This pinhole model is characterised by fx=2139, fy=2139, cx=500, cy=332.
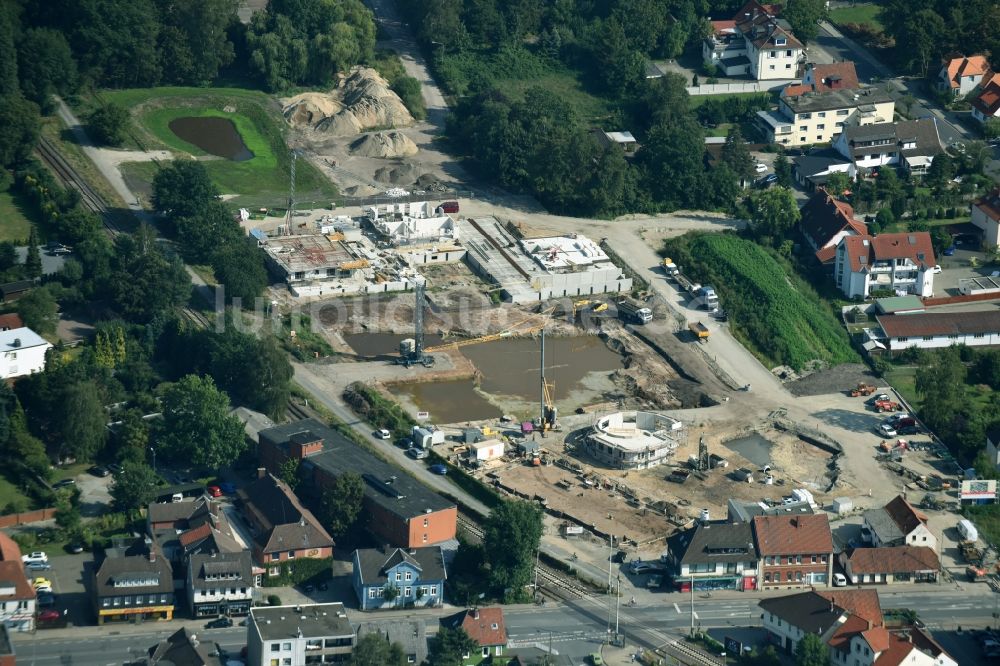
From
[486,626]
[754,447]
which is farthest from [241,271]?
[486,626]

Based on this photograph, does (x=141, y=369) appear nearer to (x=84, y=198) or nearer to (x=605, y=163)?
(x=84, y=198)

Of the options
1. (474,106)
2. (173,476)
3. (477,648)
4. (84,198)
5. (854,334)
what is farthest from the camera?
(474,106)

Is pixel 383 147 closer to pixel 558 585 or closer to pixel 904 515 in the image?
pixel 558 585

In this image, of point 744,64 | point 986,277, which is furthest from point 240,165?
point 986,277

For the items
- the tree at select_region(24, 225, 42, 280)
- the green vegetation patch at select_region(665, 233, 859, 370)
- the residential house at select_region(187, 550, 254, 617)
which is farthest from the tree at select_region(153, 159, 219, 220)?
the residential house at select_region(187, 550, 254, 617)

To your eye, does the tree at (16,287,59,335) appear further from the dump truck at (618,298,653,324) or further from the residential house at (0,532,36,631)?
the dump truck at (618,298,653,324)

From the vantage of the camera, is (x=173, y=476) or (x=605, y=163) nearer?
(x=173, y=476)

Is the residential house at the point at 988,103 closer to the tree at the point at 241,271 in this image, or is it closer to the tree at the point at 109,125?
the tree at the point at 241,271
